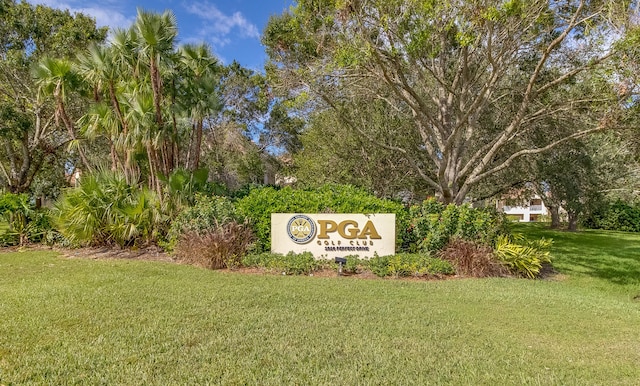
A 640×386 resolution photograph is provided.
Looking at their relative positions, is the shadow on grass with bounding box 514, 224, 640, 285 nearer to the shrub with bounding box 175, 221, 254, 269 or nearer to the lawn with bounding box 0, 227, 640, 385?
the lawn with bounding box 0, 227, 640, 385

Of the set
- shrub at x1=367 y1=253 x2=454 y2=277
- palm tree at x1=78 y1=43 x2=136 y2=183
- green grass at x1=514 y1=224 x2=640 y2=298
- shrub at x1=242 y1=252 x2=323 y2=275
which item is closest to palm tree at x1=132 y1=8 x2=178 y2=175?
palm tree at x1=78 y1=43 x2=136 y2=183

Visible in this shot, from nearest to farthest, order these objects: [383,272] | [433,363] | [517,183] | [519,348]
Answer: [433,363], [519,348], [383,272], [517,183]

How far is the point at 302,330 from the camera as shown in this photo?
430 cm

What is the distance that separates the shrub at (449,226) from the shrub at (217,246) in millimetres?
3918

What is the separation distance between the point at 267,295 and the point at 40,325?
9.05 ft

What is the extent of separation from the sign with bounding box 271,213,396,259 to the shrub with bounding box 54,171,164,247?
133 inches

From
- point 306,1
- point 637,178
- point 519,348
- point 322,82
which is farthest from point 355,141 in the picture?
point 637,178

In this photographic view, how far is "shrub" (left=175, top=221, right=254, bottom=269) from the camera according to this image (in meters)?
8.09

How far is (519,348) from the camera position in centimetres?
401

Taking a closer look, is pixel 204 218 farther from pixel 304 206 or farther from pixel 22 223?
pixel 22 223

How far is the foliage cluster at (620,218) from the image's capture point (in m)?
25.1

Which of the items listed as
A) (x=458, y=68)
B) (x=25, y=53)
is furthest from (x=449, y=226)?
(x=25, y=53)

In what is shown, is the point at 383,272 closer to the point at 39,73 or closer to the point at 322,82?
the point at 322,82

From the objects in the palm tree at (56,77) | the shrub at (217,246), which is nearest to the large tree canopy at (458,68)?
the shrub at (217,246)
